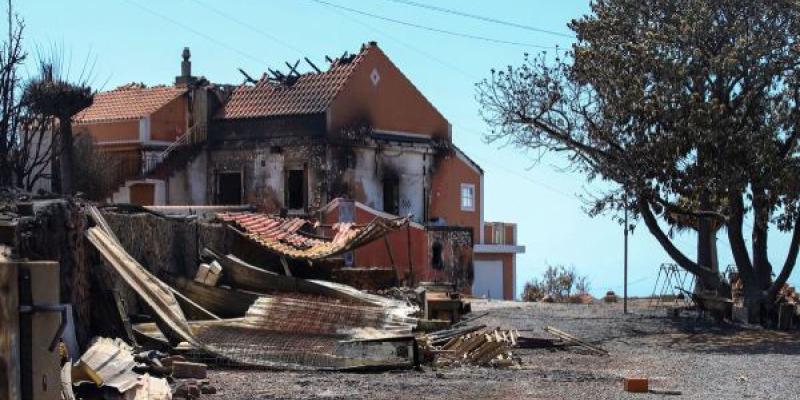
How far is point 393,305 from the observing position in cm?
1919

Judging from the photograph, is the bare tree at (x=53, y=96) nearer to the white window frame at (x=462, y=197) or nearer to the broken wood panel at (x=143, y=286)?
the broken wood panel at (x=143, y=286)

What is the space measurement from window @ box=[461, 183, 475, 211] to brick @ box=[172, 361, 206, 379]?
38.7 meters

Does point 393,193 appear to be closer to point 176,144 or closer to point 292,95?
point 292,95

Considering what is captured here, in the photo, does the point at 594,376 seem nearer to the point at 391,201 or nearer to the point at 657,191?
the point at 657,191

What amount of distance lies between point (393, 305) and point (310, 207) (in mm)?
24230

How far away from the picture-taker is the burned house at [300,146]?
44125 millimetres

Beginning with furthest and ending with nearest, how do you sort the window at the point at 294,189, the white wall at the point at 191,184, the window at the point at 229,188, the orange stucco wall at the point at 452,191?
the orange stucco wall at the point at 452,191 < the window at the point at 229,188 < the white wall at the point at 191,184 < the window at the point at 294,189

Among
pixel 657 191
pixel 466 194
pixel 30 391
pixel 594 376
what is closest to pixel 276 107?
pixel 466 194

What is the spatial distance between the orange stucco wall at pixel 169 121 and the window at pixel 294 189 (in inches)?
220

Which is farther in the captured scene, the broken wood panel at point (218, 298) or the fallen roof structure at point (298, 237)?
the fallen roof structure at point (298, 237)

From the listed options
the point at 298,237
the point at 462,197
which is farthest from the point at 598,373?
the point at 462,197

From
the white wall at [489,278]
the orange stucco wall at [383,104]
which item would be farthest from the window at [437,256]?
the white wall at [489,278]

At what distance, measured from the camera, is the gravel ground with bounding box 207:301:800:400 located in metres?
14.0

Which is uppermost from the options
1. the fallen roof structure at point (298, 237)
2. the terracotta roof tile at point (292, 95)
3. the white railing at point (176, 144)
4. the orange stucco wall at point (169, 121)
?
the terracotta roof tile at point (292, 95)
